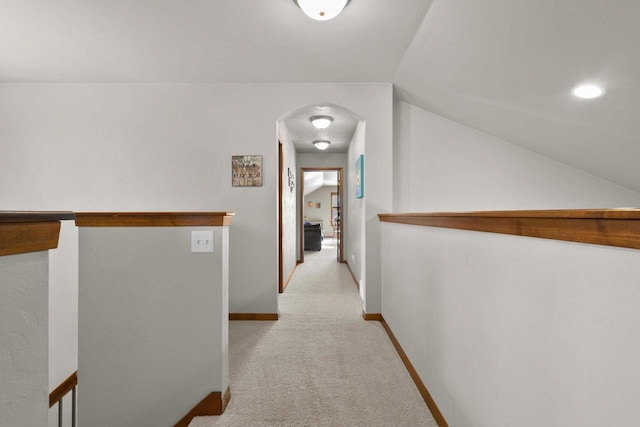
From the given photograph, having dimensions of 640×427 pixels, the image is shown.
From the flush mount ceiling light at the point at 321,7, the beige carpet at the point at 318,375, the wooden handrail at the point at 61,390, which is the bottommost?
the wooden handrail at the point at 61,390

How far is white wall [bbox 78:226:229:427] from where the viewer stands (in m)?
1.73

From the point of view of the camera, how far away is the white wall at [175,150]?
3350 millimetres

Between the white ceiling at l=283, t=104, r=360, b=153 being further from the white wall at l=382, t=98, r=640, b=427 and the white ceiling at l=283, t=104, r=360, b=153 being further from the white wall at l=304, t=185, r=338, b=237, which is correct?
the white wall at l=304, t=185, r=338, b=237

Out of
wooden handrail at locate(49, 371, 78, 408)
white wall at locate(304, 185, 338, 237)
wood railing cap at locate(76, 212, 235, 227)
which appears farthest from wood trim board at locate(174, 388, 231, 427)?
white wall at locate(304, 185, 338, 237)

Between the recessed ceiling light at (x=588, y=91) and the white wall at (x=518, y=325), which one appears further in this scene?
the recessed ceiling light at (x=588, y=91)

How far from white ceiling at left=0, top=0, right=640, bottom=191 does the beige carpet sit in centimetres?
222

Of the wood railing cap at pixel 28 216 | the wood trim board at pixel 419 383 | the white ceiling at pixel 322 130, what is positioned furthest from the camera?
the white ceiling at pixel 322 130

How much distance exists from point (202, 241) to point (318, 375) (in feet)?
3.86

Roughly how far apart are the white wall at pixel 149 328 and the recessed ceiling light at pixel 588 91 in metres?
2.50

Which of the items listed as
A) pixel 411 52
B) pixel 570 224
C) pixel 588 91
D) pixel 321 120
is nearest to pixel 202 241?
pixel 570 224

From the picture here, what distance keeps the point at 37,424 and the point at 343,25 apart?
2.57 meters

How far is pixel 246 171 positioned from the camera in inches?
131

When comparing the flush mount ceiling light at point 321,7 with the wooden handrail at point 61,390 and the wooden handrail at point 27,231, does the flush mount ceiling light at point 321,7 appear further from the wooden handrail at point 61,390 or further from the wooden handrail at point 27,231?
the wooden handrail at point 61,390

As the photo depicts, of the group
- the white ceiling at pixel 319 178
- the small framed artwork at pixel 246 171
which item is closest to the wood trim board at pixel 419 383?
the small framed artwork at pixel 246 171
